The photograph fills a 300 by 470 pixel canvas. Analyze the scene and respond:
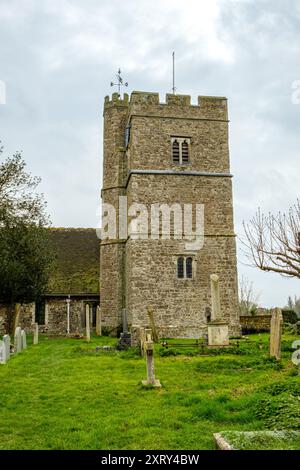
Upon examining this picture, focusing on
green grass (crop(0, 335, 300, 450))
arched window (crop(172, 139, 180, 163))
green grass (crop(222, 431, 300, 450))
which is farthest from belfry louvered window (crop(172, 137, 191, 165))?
green grass (crop(222, 431, 300, 450))

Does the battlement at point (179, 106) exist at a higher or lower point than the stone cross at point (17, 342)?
higher

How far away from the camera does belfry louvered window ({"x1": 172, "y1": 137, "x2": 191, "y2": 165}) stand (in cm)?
2286

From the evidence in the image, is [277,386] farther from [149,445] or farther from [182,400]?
[149,445]

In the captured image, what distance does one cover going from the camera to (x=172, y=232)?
2205 cm

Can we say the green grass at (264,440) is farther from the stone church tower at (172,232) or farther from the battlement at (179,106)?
the battlement at (179,106)

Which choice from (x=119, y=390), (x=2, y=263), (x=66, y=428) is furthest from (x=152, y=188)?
(x=66, y=428)

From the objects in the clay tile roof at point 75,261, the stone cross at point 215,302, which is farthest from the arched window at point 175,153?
the clay tile roof at point 75,261

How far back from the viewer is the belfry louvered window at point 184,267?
21906 millimetres

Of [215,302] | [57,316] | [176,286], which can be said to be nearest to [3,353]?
[215,302]

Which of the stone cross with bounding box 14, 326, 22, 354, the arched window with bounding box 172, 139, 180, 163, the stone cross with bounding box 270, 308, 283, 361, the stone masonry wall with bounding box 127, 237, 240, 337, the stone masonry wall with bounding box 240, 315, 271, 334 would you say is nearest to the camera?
the stone cross with bounding box 270, 308, 283, 361

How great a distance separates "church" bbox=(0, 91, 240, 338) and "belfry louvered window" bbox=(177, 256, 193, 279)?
0.15ft

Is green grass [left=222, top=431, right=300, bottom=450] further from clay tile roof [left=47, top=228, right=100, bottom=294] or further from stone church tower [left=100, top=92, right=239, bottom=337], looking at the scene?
clay tile roof [left=47, top=228, right=100, bottom=294]

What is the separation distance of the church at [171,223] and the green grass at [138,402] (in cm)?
780

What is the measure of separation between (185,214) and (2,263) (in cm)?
863
